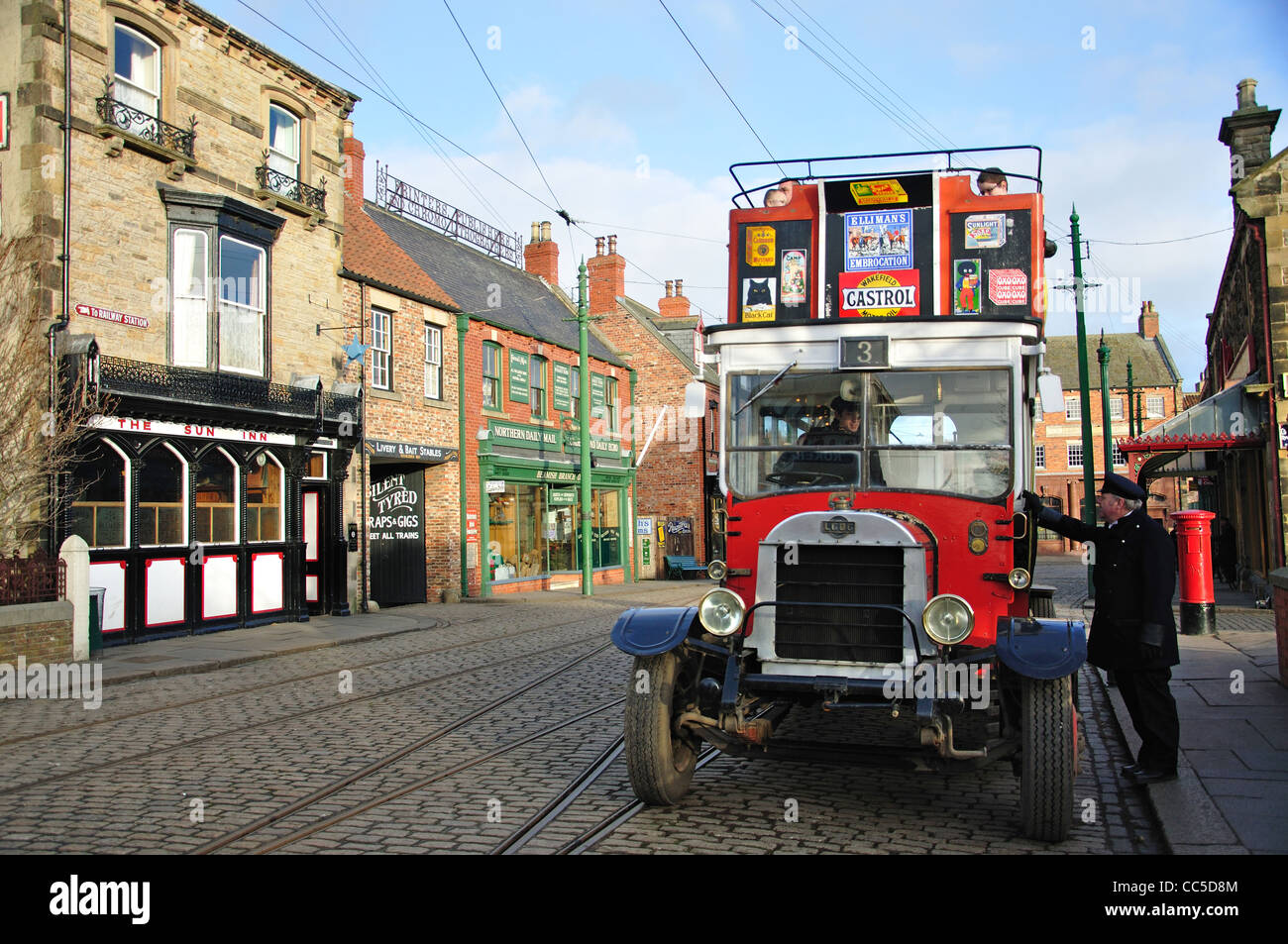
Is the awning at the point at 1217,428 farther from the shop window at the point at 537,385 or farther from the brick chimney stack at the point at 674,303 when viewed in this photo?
the brick chimney stack at the point at 674,303

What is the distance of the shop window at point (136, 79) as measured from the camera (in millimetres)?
14801

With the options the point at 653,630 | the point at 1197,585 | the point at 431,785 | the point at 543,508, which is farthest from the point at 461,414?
the point at 653,630

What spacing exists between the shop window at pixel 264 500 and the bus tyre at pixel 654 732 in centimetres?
1280

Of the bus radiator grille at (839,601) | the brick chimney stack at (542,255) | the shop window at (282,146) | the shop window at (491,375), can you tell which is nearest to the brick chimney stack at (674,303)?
the brick chimney stack at (542,255)

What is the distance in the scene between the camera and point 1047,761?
5.14m

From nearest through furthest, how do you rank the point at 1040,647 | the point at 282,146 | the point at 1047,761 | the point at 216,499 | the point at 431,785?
Result: the point at 1047,761
the point at 1040,647
the point at 431,785
the point at 216,499
the point at 282,146

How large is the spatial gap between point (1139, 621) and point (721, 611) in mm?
2676

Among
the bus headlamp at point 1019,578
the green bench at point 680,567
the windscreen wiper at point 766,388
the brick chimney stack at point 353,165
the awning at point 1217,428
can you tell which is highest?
the brick chimney stack at point 353,165

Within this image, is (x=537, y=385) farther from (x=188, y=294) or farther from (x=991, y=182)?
(x=991, y=182)

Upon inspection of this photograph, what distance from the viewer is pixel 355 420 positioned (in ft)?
63.0

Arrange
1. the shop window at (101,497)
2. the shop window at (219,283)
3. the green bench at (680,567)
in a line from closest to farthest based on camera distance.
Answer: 1. the shop window at (101,497)
2. the shop window at (219,283)
3. the green bench at (680,567)

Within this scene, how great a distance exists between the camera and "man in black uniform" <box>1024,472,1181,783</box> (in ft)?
20.2
